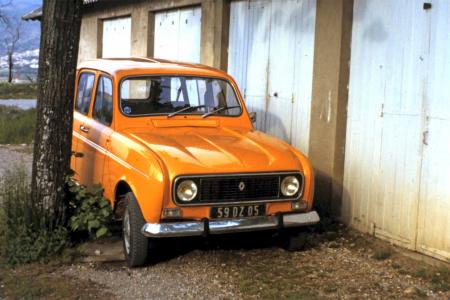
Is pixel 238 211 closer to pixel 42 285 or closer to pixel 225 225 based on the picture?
pixel 225 225

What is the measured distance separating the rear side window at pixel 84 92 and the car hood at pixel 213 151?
3.89ft

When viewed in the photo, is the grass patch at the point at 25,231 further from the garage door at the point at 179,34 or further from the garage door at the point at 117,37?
the garage door at the point at 117,37

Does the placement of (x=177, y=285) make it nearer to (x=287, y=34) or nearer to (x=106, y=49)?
(x=287, y=34)

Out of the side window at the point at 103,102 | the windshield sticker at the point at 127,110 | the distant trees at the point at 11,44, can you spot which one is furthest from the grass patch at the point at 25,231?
the distant trees at the point at 11,44

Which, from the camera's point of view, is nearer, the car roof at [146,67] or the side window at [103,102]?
the side window at [103,102]

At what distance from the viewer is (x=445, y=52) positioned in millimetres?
5805

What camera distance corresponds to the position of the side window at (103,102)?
639 cm

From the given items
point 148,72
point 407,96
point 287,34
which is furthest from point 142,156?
point 287,34

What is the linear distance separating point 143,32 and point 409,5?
23.5 ft

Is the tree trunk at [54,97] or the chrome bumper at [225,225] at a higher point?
the tree trunk at [54,97]

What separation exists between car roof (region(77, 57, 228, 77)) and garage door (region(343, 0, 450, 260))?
A: 1645mm

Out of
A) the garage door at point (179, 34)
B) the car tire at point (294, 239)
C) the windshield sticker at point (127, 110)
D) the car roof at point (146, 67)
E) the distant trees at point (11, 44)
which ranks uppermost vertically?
the distant trees at point (11, 44)

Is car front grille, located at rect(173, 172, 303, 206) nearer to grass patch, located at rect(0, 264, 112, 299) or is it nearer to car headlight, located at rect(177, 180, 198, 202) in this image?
car headlight, located at rect(177, 180, 198, 202)

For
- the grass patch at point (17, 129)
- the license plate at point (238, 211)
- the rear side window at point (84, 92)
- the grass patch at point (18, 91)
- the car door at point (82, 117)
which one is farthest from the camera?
the grass patch at point (18, 91)
